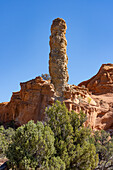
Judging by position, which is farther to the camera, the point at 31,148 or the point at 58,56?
the point at 58,56

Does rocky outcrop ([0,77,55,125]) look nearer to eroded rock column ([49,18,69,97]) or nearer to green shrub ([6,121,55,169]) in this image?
eroded rock column ([49,18,69,97])

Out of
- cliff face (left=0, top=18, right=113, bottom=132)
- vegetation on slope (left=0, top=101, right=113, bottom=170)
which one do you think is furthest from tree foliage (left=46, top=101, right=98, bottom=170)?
cliff face (left=0, top=18, right=113, bottom=132)

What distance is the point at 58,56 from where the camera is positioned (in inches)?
1056

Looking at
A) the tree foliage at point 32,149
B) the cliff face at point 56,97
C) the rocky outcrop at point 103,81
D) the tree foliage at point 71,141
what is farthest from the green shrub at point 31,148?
the rocky outcrop at point 103,81

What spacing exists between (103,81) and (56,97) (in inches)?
650

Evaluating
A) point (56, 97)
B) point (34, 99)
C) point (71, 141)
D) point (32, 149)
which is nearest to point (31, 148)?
point (32, 149)

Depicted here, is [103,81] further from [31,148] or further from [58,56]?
[31,148]

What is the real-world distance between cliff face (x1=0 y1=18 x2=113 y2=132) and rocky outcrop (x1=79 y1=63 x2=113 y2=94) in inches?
197

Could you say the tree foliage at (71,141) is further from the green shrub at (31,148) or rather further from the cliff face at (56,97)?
the cliff face at (56,97)

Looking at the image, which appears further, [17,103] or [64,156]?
[17,103]

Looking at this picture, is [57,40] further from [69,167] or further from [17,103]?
[69,167]

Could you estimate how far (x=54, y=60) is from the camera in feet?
87.2

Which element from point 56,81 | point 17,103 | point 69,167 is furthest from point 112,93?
point 69,167

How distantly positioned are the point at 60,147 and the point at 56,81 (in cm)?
1538
